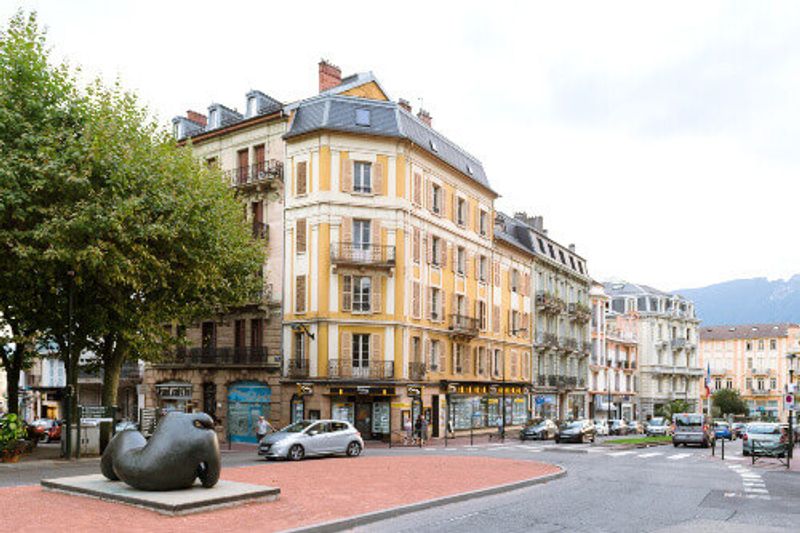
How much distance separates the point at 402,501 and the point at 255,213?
30.4 m

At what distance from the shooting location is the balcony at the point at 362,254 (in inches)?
1596

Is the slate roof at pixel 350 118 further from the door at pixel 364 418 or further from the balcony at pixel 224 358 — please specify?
the door at pixel 364 418

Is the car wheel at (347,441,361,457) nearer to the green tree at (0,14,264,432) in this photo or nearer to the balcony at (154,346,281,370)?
the green tree at (0,14,264,432)

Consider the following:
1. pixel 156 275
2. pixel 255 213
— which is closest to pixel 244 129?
pixel 255 213

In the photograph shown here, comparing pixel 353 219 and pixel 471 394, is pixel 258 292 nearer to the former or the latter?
pixel 353 219

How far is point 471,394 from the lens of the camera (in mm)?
49531

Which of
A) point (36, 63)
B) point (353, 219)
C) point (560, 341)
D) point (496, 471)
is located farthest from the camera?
point (560, 341)

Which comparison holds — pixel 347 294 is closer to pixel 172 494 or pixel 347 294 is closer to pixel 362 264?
pixel 362 264

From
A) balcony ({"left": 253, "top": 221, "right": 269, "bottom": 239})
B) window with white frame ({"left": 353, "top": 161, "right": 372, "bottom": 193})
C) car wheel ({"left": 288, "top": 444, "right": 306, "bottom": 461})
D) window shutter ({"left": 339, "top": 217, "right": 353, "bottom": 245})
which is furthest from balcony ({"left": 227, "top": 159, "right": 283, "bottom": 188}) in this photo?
car wheel ({"left": 288, "top": 444, "right": 306, "bottom": 461})

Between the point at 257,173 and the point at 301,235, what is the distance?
508 cm

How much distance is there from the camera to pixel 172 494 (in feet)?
48.8

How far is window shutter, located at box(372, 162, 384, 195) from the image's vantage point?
137 ft

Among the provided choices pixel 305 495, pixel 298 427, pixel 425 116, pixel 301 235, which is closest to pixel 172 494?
pixel 305 495

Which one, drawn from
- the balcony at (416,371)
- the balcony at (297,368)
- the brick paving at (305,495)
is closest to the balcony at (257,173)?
the balcony at (297,368)
